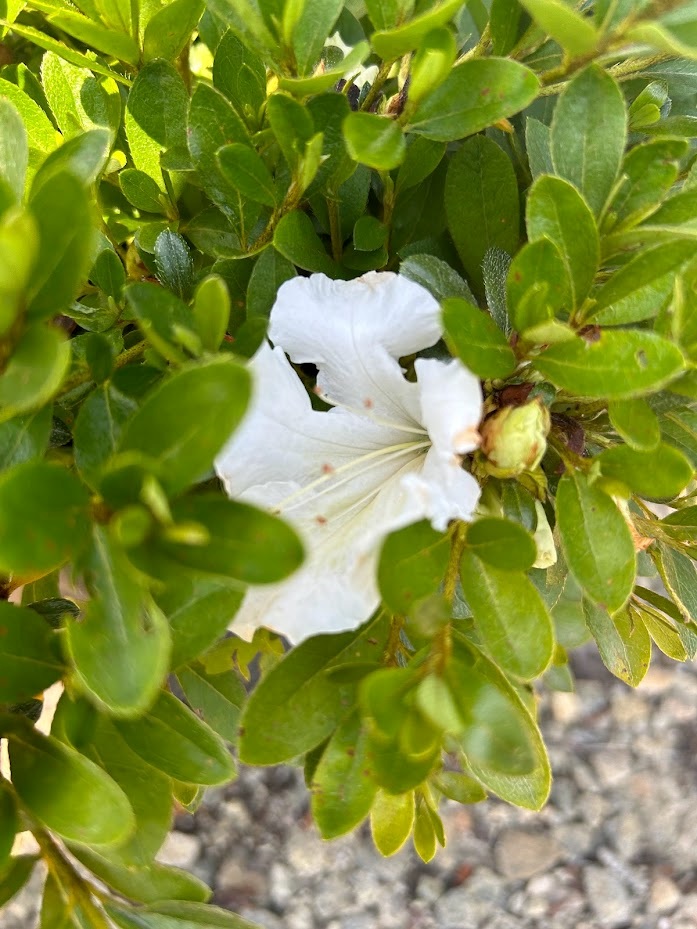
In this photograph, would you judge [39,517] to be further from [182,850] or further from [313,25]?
[182,850]

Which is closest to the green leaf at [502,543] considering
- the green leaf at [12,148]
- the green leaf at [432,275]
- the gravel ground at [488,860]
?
the green leaf at [432,275]

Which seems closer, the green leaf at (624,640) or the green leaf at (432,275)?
the green leaf at (432,275)

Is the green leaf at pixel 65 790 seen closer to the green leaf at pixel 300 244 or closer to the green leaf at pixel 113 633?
→ the green leaf at pixel 113 633

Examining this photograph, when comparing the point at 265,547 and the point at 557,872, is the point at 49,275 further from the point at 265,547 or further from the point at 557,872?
the point at 557,872

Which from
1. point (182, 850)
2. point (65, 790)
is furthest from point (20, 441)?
point (182, 850)

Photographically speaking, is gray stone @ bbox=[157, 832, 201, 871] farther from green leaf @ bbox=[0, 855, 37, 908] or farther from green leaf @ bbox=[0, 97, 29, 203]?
green leaf @ bbox=[0, 97, 29, 203]
